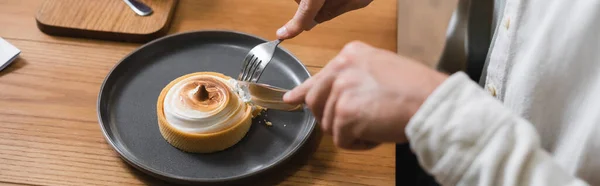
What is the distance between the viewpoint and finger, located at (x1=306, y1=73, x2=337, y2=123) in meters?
0.60

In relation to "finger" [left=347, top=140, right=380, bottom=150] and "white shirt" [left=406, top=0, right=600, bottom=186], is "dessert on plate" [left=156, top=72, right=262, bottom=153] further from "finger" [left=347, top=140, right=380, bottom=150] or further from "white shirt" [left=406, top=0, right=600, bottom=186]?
"white shirt" [left=406, top=0, right=600, bottom=186]

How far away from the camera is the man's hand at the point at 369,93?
56 centimetres

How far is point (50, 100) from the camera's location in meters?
0.82

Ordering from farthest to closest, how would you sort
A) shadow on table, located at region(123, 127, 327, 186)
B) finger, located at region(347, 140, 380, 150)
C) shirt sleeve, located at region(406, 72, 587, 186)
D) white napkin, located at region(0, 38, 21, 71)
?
white napkin, located at region(0, 38, 21, 71) → shadow on table, located at region(123, 127, 327, 186) → finger, located at region(347, 140, 380, 150) → shirt sleeve, located at region(406, 72, 587, 186)

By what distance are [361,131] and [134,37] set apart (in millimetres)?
469

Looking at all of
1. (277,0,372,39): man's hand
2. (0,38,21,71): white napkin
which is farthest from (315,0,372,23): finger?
(0,38,21,71): white napkin

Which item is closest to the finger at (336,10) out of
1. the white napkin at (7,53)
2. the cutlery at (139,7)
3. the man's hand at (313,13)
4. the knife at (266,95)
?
the man's hand at (313,13)

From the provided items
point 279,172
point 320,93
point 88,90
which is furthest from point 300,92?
point 88,90

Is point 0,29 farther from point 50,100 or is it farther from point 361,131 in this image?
point 361,131

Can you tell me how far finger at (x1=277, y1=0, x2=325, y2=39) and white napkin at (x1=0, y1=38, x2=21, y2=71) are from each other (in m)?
0.38

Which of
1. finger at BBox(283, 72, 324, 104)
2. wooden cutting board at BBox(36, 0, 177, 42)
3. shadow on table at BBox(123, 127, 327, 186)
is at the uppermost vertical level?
finger at BBox(283, 72, 324, 104)

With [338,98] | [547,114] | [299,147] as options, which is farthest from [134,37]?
[547,114]

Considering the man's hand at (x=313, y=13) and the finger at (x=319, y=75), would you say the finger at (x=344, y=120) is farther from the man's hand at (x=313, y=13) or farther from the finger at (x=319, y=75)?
the man's hand at (x=313, y=13)

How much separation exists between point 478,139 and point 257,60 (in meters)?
0.39
